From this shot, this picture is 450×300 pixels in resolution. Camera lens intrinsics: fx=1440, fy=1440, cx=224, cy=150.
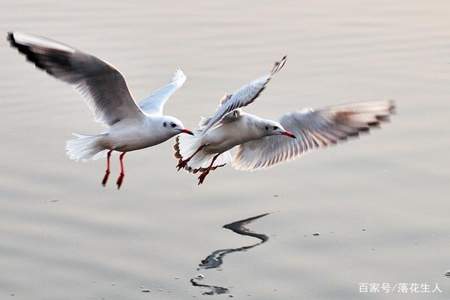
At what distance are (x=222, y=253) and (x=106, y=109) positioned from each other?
1.24 meters

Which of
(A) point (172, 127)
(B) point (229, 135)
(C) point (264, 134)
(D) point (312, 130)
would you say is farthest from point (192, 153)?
(D) point (312, 130)

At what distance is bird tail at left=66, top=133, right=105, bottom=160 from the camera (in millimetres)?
9516

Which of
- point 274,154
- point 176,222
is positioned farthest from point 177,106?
point 176,222

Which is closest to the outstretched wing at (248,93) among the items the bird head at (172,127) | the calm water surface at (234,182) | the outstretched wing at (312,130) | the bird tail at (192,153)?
the bird head at (172,127)

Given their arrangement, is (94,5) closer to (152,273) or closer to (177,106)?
(177,106)

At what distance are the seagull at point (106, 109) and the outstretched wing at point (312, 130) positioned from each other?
130 cm

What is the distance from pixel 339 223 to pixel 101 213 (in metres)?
1.68

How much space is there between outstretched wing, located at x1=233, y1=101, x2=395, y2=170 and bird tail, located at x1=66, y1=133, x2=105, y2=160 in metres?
1.53

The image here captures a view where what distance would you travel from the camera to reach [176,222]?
9992 millimetres

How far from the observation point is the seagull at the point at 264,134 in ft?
32.7

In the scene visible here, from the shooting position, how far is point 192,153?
10094mm

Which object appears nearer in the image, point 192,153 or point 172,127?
point 172,127

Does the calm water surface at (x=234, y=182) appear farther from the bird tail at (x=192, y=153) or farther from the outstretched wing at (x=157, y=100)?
the outstretched wing at (x=157, y=100)

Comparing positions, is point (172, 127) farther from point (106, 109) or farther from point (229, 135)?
point (229, 135)
